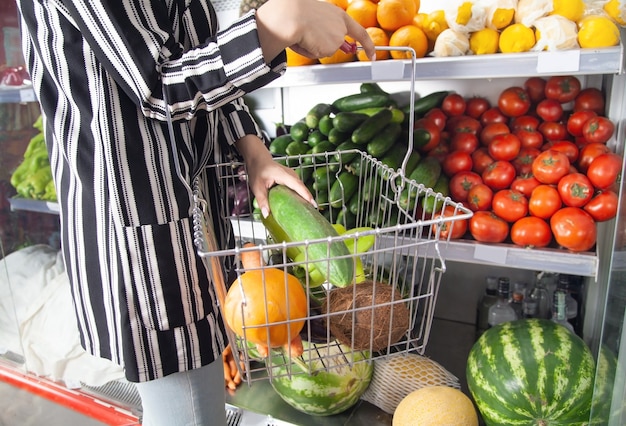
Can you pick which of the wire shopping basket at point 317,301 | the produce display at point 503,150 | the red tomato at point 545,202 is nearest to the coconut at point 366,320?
the wire shopping basket at point 317,301

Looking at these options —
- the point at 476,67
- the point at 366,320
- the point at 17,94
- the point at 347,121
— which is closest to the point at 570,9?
the point at 476,67

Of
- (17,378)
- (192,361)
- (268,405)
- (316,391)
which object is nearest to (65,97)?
(192,361)

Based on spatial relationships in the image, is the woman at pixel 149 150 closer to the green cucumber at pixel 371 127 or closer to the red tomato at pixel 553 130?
the green cucumber at pixel 371 127

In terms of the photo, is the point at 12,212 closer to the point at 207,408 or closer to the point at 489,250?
the point at 207,408

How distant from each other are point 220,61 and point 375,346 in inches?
14.9

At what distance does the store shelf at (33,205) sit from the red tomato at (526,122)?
64.6 inches

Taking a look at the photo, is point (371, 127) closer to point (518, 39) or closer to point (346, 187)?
point (346, 187)

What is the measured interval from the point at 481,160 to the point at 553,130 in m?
0.22

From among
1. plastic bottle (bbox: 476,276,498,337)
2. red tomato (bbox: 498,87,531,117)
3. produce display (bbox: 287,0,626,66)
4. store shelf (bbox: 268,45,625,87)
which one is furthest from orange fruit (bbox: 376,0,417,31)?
plastic bottle (bbox: 476,276,498,337)

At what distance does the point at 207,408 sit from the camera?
2.49 feet

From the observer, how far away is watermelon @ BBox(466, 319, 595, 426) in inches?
39.7

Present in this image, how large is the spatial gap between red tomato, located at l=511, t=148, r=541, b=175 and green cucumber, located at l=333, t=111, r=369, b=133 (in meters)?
0.46

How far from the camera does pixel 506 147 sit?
1309 mm

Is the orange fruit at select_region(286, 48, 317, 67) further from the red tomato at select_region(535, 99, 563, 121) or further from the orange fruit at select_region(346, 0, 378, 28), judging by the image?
the red tomato at select_region(535, 99, 563, 121)
